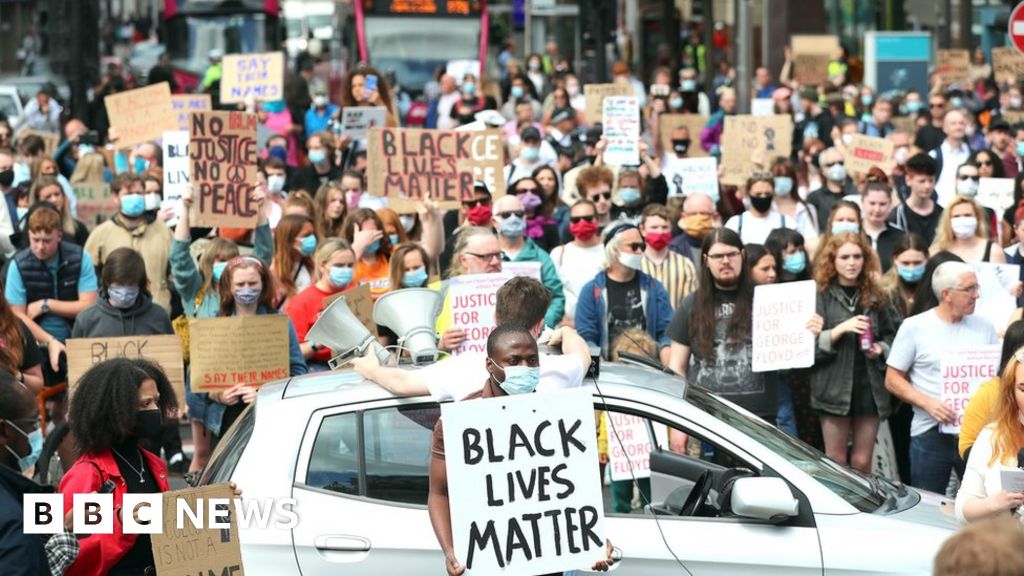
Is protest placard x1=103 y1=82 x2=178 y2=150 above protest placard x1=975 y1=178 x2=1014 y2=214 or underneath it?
above

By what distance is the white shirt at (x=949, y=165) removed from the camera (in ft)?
47.9

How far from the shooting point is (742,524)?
617 cm

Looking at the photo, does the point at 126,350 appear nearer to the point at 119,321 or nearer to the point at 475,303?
the point at 119,321

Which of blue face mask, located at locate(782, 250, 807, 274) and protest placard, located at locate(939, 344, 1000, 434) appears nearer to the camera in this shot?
protest placard, located at locate(939, 344, 1000, 434)

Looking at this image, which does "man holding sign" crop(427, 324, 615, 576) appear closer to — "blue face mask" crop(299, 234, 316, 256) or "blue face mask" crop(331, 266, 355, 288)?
"blue face mask" crop(331, 266, 355, 288)

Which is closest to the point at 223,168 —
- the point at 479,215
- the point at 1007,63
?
the point at 479,215

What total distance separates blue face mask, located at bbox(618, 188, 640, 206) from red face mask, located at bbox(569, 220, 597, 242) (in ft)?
6.18

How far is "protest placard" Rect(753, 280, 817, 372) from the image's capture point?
8844 mm

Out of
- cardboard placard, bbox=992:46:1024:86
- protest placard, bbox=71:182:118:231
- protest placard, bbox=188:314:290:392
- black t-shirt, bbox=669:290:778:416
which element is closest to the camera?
protest placard, bbox=188:314:290:392

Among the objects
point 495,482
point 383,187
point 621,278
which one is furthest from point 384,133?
point 495,482

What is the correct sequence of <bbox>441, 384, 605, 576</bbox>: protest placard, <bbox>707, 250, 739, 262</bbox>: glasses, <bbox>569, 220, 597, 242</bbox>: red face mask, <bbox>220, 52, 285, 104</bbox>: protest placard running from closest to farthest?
<bbox>441, 384, 605, 576</bbox>: protest placard → <bbox>707, 250, 739, 262</bbox>: glasses → <bbox>569, 220, 597, 242</bbox>: red face mask → <bbox>220, 52, 285, 104</bbox>: protest placard

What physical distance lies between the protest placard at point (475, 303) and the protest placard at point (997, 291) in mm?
2414

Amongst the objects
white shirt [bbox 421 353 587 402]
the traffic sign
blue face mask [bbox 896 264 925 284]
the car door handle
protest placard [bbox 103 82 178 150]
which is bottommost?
the car door handle

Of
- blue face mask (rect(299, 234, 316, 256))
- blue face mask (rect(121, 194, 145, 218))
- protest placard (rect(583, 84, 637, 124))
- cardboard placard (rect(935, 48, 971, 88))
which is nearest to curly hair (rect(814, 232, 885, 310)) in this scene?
blue face mask (rect(299, 234, 316, 256))
